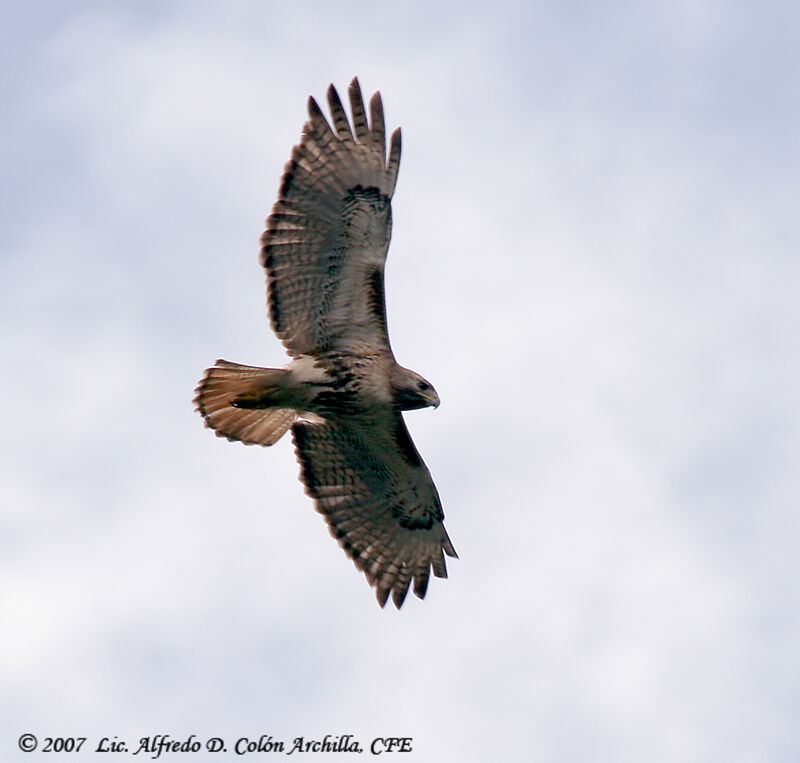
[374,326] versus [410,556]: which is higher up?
[374,326]

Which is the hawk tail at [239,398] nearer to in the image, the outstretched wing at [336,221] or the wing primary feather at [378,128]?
the outstretched wing at [336,221]

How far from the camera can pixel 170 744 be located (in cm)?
1220

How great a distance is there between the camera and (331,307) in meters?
12.3

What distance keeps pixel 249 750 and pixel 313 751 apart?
584 mm

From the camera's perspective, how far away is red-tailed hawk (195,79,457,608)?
12.1 m

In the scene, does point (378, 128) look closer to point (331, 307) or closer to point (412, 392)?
point (331, 307)

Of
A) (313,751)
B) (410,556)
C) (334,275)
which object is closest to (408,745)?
(313,751)

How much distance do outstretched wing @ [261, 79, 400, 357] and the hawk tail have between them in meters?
0.67

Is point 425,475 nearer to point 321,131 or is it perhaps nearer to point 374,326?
point 374,326

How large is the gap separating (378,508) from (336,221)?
2.94 meters

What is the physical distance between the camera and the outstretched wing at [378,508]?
515 inches

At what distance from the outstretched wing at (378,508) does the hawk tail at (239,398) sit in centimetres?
49

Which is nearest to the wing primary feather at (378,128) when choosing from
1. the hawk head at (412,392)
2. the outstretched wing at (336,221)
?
the outstretched wing at (336,221)

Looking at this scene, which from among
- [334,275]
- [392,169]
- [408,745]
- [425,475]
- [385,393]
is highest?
[392,169]
